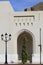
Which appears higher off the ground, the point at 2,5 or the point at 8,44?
the point at 2,5

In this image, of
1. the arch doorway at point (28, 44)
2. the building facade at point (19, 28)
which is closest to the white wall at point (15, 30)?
the building facade at point (19, 28)

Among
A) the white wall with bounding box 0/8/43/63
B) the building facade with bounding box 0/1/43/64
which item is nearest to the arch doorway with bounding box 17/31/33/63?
the building facade with bounding box 0/1/43/64

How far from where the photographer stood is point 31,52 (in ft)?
125

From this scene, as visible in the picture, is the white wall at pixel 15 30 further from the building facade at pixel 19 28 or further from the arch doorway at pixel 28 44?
the arch doorway at pixel 28 44

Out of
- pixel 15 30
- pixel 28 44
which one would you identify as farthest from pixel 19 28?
pixel 28 44

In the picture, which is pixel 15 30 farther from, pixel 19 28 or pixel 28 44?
pixel 28 44

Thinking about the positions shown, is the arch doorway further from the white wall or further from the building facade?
the white wall

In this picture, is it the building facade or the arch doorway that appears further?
the arch doorway

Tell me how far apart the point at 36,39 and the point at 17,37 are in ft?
7.11

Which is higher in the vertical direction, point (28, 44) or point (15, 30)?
point (15, 30)

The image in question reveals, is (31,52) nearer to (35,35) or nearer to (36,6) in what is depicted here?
(35,35)

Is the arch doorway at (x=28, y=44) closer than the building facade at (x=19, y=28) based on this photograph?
No

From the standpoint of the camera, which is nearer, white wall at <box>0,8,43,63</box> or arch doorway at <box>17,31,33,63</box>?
white wall at <box>0,8,43,63</box>

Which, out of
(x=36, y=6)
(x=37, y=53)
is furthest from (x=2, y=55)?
(x=36, y=6)
